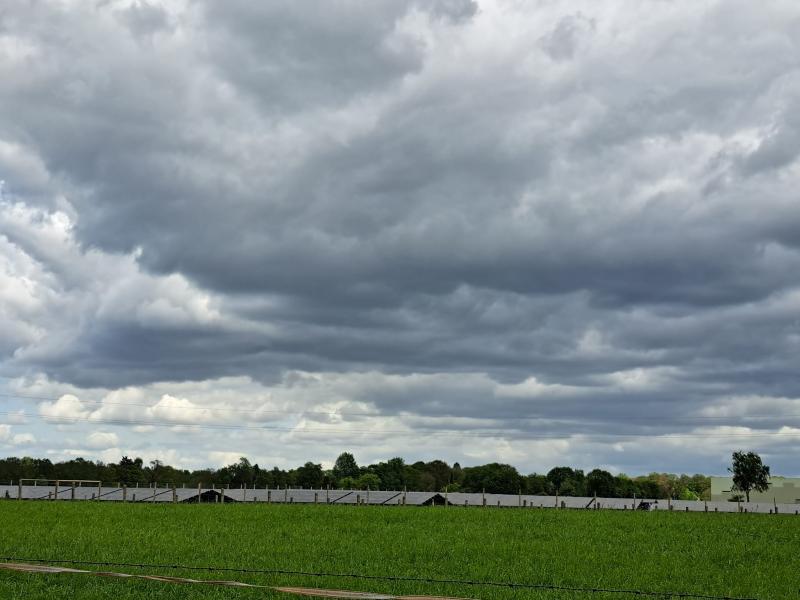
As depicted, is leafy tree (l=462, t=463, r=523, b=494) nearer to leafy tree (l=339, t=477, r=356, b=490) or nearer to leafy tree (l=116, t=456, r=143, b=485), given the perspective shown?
leafy tree (l=339, t=477, r=356, b=490)

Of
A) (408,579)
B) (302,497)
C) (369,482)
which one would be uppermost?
(369,482)

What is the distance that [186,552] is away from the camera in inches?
1435

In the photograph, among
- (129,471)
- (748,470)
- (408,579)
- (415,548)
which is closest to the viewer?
(408,579)

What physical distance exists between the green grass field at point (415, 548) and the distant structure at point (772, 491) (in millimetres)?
129036

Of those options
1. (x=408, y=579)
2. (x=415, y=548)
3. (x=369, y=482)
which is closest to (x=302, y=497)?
(x=369, y=482)

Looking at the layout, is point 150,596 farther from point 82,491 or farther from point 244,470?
point 244,470

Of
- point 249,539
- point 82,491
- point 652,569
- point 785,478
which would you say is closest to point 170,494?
point 82,491

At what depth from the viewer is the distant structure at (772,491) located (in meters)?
180

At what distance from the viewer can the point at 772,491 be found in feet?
594

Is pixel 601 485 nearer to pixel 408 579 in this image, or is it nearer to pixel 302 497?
pixel 302 497

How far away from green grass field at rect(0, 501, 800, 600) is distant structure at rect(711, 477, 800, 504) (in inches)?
5080

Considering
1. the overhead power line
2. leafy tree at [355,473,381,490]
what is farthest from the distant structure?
the overhead power line

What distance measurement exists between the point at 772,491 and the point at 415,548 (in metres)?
164

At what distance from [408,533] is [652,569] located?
1727cm
